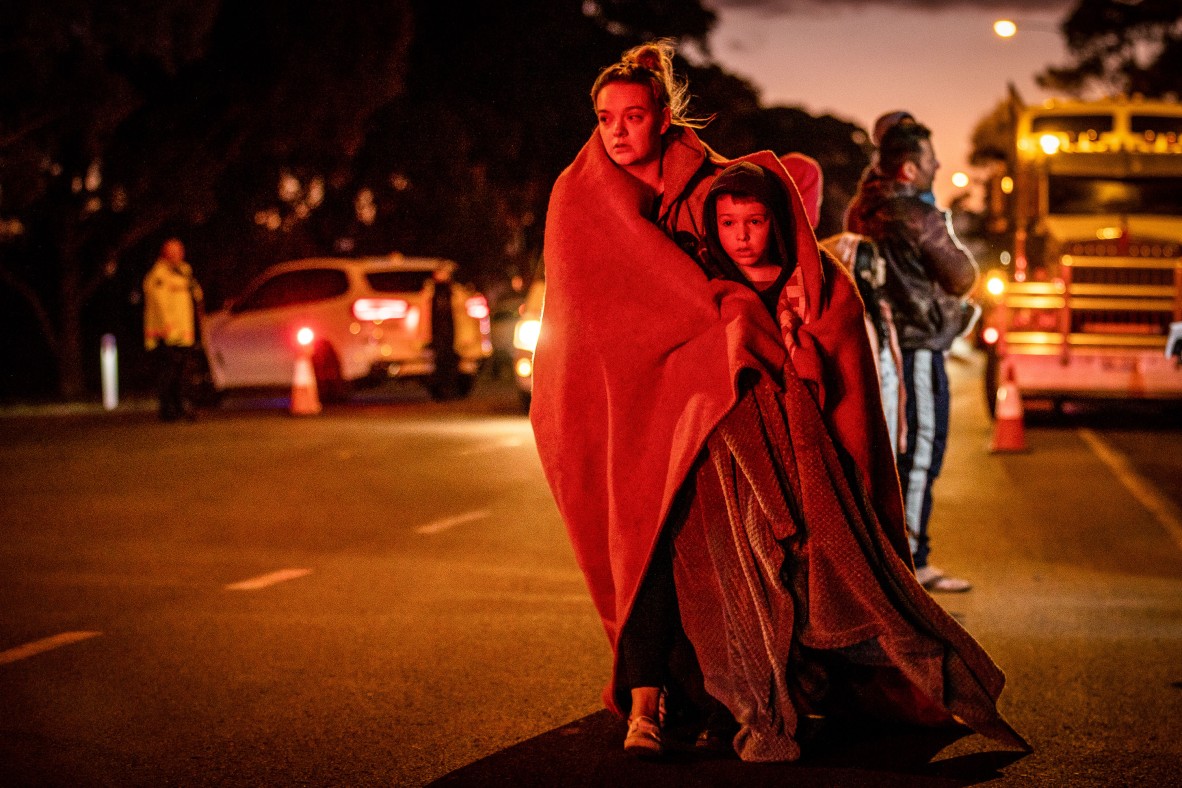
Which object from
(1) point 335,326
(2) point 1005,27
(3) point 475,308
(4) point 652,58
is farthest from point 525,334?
(2) point 1005,27

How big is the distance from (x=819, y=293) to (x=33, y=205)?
Answer: 889 inches

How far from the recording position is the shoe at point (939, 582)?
7.81 metres

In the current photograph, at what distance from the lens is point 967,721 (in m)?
4.61

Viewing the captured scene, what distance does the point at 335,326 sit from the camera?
2105 centimetres

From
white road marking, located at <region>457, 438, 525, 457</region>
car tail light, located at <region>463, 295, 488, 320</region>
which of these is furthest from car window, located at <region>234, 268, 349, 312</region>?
white road marking, located at <region>457, 438, 525, 457</region>

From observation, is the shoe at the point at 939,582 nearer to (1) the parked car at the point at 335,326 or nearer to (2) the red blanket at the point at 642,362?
(2) the red blanket at the point at 642,362

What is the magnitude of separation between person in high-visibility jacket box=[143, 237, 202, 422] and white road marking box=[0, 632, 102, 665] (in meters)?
12.2

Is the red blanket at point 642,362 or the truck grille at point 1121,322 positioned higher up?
the red blanket at point 642,362

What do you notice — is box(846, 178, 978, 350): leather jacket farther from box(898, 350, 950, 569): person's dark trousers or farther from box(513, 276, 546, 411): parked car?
box(513, 276, 546, 411): parked car

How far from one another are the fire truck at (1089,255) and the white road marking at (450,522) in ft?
25.8

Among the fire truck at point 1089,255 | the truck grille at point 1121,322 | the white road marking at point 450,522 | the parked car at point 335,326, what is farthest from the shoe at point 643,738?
the parked car at point 335,326

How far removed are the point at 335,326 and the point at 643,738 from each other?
16.8m

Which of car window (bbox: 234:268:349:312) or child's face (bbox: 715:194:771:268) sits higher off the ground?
child's face (bbox: 715:194:771:268)

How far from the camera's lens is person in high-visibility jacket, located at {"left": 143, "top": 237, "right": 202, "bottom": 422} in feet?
61.1
